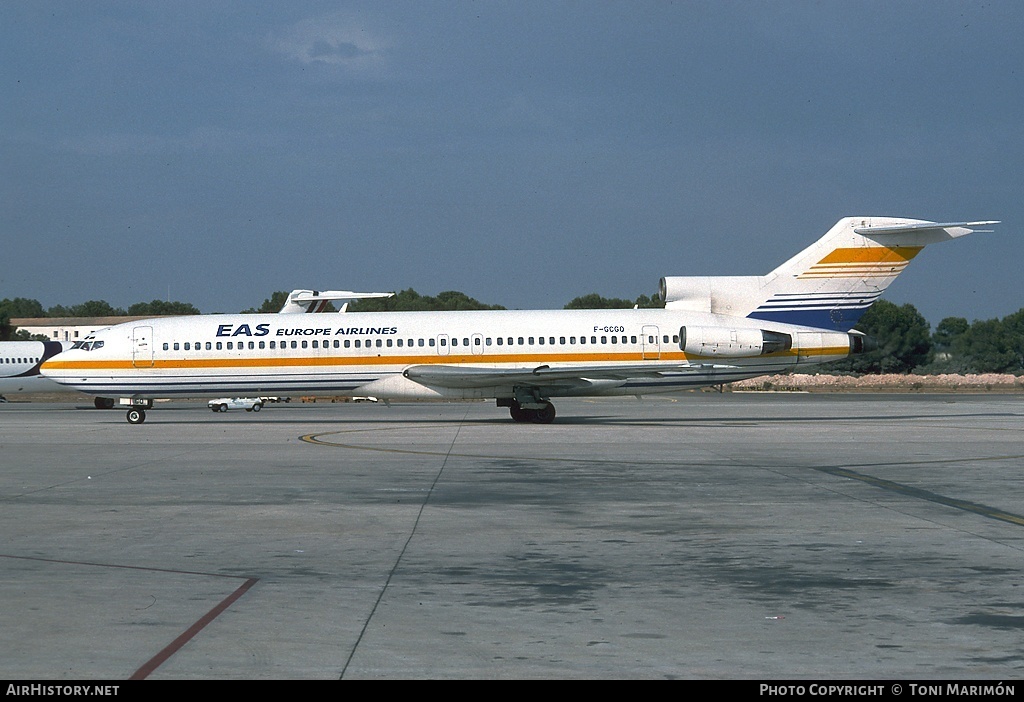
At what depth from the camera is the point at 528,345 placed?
3328cm

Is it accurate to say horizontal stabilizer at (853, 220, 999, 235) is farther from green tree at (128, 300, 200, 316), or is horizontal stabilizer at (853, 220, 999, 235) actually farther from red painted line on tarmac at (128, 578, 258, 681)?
green tree at (128, 300, 200, 316)

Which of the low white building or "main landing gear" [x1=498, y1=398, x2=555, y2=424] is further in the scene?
the low white building

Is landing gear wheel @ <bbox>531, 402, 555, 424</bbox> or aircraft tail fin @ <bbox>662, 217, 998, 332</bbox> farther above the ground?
aircraft tail fin @ <bbox>662, 217, 998, 332</bbox>

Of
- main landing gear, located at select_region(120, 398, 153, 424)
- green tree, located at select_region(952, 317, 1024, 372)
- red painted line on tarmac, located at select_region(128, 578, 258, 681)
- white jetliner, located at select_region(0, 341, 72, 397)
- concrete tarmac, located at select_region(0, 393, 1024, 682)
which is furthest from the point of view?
green tree, located at select_region(952, 317, 1024, 372)

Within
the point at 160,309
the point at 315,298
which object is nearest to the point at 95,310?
the point at 160,309

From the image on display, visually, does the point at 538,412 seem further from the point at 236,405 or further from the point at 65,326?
the point at 65,326

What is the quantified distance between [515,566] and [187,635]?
331 centimetres

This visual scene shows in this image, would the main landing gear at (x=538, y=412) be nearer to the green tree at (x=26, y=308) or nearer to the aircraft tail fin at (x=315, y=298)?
the aircraft tail fin at (x=315, y=298)

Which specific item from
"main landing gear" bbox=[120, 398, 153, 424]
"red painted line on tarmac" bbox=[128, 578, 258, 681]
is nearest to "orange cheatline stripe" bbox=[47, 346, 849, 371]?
"main landing gear" bbox=[120, 398, 153, 424]

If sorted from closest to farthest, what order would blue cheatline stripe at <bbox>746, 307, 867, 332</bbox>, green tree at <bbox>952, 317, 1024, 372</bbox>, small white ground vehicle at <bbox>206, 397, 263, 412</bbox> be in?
blue cheatline stripe at <bbox>746, 307, 867, 332</bbox> → small white ground vehicle at <bbox>206, 397, 263, 412</bbox> → green tree at <bbox>952, 317, 1024, 372</bbox>

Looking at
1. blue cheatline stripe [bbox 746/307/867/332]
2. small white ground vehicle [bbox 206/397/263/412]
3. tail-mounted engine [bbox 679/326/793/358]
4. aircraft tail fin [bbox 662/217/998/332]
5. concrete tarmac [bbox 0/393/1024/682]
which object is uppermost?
aircraft tail fin [bbox 662/217/998/332]

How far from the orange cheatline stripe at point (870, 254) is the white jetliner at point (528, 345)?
31 millimetres

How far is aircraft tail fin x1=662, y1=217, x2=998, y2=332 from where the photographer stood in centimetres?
3338

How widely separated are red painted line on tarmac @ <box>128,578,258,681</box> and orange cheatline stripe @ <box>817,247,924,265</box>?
28.0m
